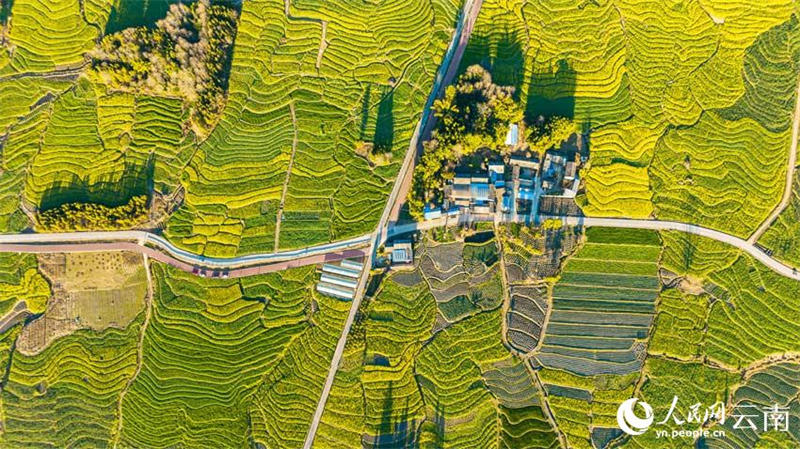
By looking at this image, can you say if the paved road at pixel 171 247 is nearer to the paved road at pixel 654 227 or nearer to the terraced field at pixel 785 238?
the paved road at pixel 654 227

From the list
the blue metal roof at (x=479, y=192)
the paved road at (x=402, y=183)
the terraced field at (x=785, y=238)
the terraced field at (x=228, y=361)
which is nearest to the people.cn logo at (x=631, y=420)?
the terraced field at (x=785, y=238)

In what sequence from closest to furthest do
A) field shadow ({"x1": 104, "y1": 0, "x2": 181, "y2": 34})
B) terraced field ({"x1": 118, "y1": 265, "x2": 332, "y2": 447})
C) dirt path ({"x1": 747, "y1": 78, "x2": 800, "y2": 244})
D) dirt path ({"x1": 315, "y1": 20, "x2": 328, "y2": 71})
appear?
terraced field ({"x1": 118, "y1": 265, "x2": 332, "y2": 447}) → dirt path ({"x1": 747, "y1": 78, "x2": 800, "y2": 244}) → dirt path ({"x1": 315, "y1": 20, "x2": 328, "y2": 71}) → field shadow ({"x1": 104, "y1": 0, "x2": 181, "y2": 34})

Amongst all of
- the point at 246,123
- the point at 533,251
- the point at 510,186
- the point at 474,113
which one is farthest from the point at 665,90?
the point at 246,123

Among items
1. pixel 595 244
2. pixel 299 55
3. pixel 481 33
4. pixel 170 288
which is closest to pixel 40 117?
pixel 170 288

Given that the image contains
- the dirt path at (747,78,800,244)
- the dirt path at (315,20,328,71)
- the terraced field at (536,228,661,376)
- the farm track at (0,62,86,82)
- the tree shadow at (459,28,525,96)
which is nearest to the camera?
the terraced field at (536,228,661,376)

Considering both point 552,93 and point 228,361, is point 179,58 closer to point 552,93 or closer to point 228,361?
point 228,361

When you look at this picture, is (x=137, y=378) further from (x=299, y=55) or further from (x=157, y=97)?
(x=299, y=55)

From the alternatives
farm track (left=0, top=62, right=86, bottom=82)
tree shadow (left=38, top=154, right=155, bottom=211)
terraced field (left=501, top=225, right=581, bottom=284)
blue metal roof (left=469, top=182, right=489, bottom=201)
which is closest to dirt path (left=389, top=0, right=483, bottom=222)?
blue metal roof (left=469, top=182, right=489, bottom=201)

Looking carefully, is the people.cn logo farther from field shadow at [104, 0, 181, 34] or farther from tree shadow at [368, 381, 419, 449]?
field shadow at [104, 0, 181, 34]
